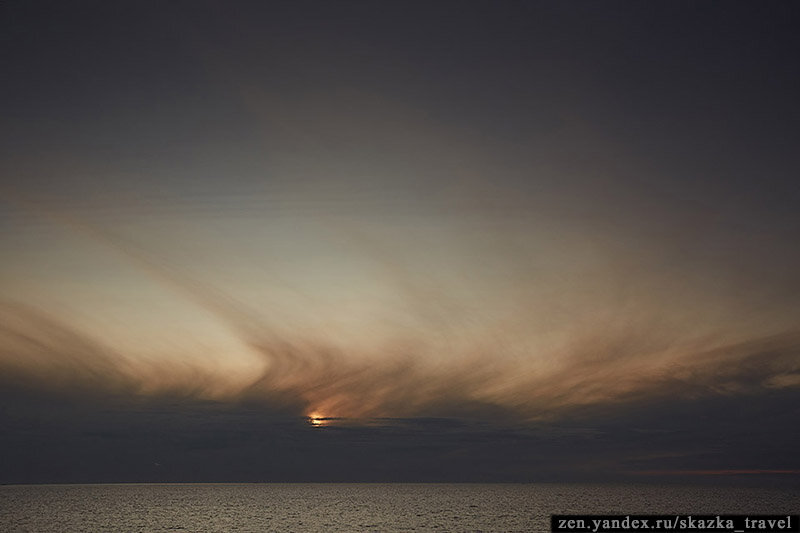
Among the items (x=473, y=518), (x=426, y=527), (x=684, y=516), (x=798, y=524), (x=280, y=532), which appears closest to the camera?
(x=280, y=532)

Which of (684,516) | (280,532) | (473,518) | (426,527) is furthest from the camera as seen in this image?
(684,516)

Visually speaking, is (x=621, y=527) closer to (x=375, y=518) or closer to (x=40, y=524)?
(x=375, y=518)

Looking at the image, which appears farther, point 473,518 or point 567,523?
point 473,518

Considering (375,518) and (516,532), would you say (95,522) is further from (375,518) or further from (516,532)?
(516,532)

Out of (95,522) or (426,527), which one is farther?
(95,522)

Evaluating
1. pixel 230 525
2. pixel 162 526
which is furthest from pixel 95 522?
pixel 230 525

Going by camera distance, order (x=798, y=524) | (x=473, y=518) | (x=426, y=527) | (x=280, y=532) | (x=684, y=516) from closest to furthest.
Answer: (x=280, y=532) < (x=426, y=527) < (x=798, y=524) < (x=473, y=518) < (x=684, y=516)

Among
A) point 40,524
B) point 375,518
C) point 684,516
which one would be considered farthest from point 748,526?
point 40,524

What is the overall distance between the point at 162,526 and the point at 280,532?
108 feet

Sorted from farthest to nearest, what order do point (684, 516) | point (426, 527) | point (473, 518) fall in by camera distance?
1. point (684, 516)
2. point (473, 518)
3. point (426, 527)

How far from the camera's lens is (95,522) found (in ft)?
545

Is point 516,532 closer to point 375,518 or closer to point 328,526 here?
point 328,526

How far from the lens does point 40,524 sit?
527 feet

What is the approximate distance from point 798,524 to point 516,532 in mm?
70417
